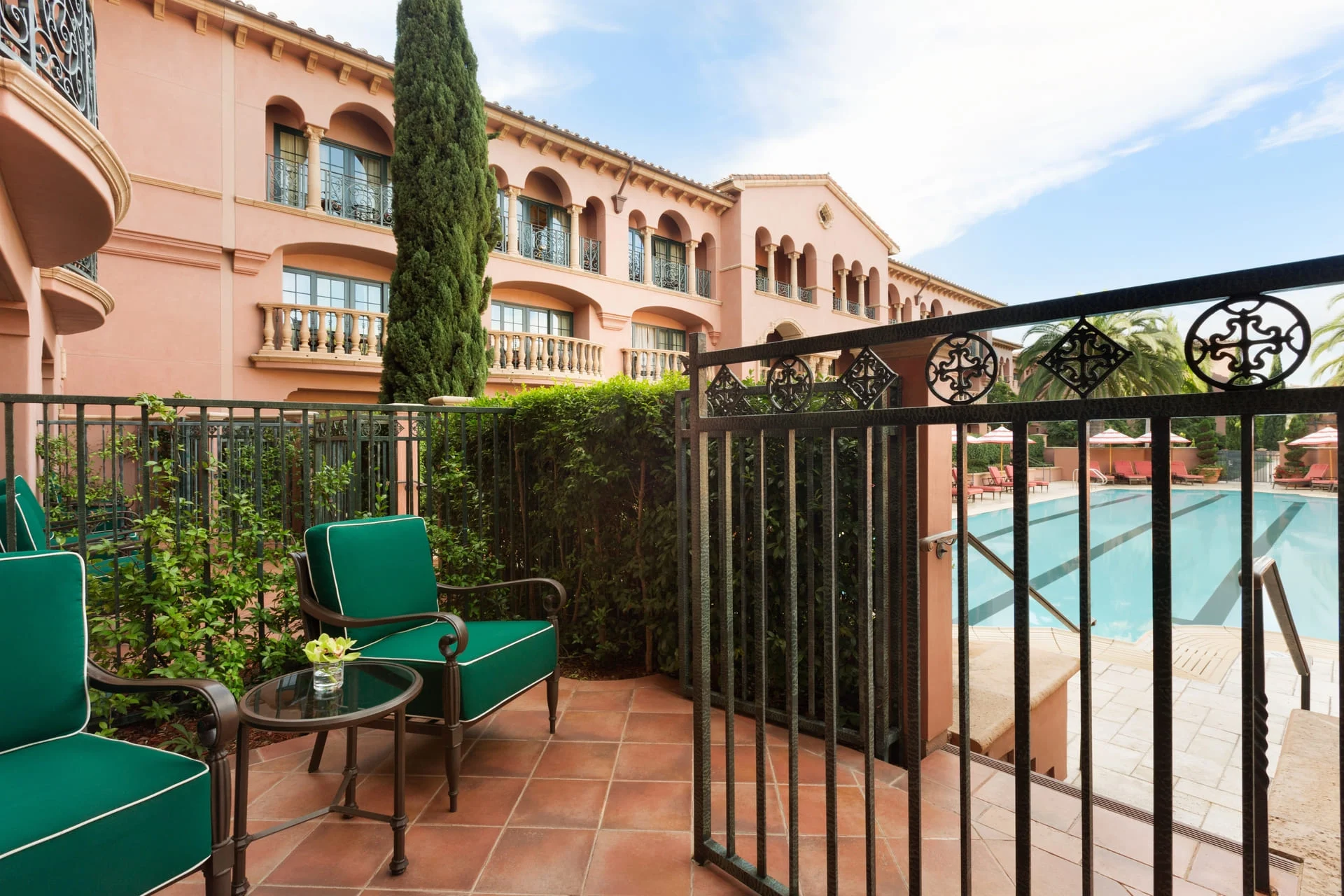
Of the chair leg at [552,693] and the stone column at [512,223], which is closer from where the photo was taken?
the chair leg at [552,693]

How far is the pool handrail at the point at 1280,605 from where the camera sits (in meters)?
1.95

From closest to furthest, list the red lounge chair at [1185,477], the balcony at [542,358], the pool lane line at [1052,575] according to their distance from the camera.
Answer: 1. the red lounge chair at [1185,477]
2. the pool lane line at [1052,575]
3. the balcony at [542,358]

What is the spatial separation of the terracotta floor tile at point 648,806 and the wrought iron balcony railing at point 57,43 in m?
3.21

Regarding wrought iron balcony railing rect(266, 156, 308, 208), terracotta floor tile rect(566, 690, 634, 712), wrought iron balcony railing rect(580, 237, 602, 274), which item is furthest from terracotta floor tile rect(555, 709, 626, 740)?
wrought iron balcony railing rect(580, 237, 602, 274)

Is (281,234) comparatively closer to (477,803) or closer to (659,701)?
(659,701)

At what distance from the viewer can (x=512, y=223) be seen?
12.6 m

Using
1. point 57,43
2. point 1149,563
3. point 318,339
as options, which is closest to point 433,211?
point 318,339

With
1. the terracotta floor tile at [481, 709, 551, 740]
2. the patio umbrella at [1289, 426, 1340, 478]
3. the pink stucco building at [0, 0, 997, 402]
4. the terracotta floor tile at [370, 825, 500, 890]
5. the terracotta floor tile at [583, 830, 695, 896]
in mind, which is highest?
the pink stucco building at [0, 0, 997, 402]

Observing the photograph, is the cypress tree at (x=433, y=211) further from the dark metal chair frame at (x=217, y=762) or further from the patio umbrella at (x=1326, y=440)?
the patio umbrella at (x=1326, y=440)

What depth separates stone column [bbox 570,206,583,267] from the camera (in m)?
13.5

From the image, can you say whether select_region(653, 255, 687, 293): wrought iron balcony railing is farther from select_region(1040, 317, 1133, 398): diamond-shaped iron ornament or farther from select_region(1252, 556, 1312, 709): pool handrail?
select_region(1040, 317, 1133, 398): diamond-shaped iron ornament

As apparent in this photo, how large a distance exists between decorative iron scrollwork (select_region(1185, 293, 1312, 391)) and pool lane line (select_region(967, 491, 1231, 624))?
12.4ft

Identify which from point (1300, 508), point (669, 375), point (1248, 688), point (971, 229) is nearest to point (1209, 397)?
point (1248, 688)

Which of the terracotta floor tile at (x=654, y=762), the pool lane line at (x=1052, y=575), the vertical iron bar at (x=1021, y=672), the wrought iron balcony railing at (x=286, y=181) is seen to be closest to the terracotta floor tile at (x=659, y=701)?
the terracotta floor tile at (x=654, y=762)
